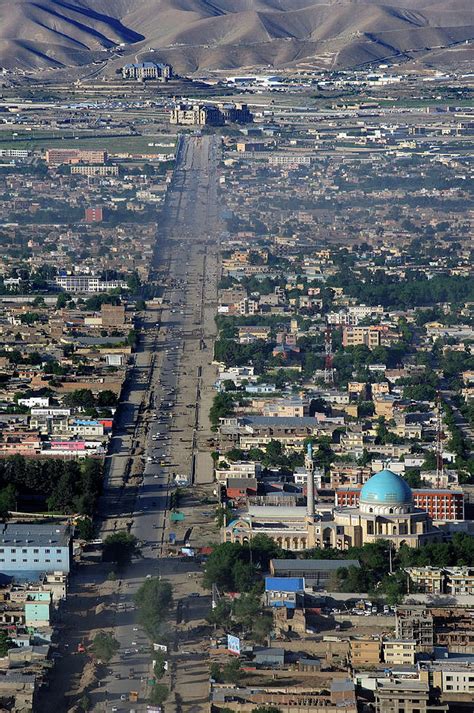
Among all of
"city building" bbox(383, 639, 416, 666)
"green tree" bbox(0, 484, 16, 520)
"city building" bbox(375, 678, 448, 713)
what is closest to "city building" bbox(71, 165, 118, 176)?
"green tree" bbox(0, 484, 16, 520)

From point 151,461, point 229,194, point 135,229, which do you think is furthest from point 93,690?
point 229,194

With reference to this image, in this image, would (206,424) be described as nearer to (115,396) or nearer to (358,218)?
(115,396)

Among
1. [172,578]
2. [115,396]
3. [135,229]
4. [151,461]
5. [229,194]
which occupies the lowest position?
[172,578]

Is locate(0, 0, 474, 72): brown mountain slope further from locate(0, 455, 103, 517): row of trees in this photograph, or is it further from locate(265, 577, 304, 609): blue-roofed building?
locate(265, 577, 304, 609): blue-roofed building

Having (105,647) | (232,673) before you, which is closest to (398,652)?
(232,673)

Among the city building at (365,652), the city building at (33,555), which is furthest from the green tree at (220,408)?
the city building at (365,652)

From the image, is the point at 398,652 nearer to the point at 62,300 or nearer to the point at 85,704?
the point at 85,704
